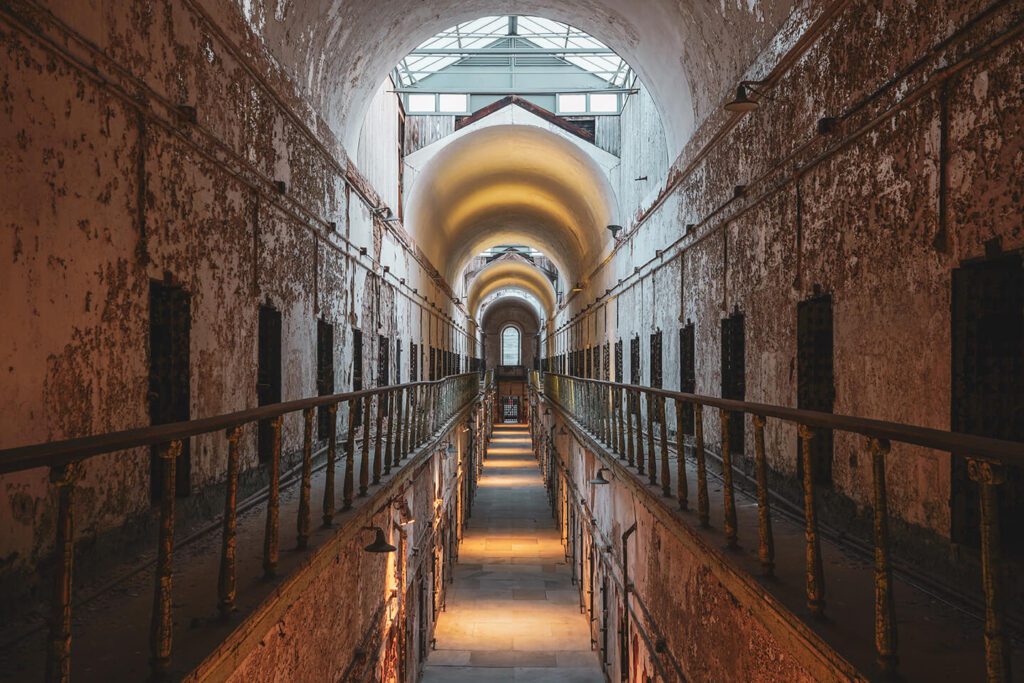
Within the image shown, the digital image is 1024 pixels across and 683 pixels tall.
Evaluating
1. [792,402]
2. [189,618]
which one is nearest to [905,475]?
[792,402]

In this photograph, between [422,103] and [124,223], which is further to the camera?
[422,103]

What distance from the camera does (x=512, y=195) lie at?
2294 cm

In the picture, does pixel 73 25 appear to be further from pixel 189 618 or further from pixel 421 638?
pixel 421 638

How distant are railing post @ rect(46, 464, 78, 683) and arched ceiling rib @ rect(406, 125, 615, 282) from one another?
14.8m

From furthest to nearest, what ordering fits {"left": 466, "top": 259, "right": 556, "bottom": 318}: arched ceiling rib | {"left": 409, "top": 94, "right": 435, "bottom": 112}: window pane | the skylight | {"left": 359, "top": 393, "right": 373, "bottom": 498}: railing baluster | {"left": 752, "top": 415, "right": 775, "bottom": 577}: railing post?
{"left": 466, "top": 259, "right": 556, "bottom": 318}: arched ceiling rib
the skylight
{"left": 409, "top": 94, "right": 435, "bottom": 112}: window pane
{"left": 359, "top": 393, "right": 373, "bottom": 498}: railing baluster
{"left": 752, "top": 415, "right": 775, "bottom": 577}: railing post

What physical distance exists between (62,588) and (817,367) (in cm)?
501

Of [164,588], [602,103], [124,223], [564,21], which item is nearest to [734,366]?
[124,223]

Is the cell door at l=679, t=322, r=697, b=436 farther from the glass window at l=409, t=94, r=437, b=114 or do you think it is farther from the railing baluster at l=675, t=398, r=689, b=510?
the glass window at l=409, t=94, r=437, b=114

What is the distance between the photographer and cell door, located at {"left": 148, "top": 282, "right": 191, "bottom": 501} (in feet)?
16.9

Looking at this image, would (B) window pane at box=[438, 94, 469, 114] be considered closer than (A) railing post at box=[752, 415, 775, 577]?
No

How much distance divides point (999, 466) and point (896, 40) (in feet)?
9.89

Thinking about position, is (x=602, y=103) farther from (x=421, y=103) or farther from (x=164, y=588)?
(x=164, y=588)

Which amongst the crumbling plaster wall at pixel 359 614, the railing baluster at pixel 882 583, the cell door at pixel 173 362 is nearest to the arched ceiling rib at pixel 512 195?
the crumbling plaster wall at pixel 359 614

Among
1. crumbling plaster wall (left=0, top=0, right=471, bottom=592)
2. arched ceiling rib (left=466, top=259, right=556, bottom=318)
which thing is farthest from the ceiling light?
arched ceiling rib (left=466, top=259, right=556, bottom=318)
